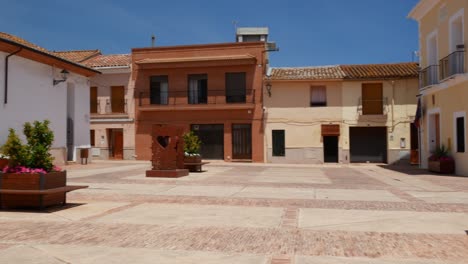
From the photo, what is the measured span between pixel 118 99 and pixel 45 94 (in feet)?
30.9

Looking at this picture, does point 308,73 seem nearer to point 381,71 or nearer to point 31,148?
point 381,71

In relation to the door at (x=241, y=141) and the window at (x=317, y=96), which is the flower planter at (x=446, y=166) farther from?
the door at (x=241, y=141)

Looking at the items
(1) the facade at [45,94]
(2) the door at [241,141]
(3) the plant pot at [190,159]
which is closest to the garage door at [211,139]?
(2) the door at [241,141]

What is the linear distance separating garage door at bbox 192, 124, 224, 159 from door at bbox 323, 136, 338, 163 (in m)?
6.63

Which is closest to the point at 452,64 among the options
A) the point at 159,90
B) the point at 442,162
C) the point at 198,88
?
the point at 442,162

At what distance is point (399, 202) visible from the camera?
10.0m

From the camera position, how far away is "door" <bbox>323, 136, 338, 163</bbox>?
28.8 meters

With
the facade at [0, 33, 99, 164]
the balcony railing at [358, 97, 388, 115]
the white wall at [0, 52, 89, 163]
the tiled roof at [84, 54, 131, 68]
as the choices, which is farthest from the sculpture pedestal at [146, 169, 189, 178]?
the tiled roof at [84, 54, 131, 68]

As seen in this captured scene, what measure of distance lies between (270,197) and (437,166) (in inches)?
440

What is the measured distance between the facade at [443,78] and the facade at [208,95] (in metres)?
10.1

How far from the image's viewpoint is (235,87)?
29.3 m

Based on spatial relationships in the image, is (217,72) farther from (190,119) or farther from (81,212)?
(81,212)

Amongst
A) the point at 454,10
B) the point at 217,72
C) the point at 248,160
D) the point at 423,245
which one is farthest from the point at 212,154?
the point at 423,245

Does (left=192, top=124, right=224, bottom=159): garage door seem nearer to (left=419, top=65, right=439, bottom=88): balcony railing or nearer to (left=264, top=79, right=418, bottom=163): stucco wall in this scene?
(left=264, top=79, right=418, bottom=163): stucco wall
